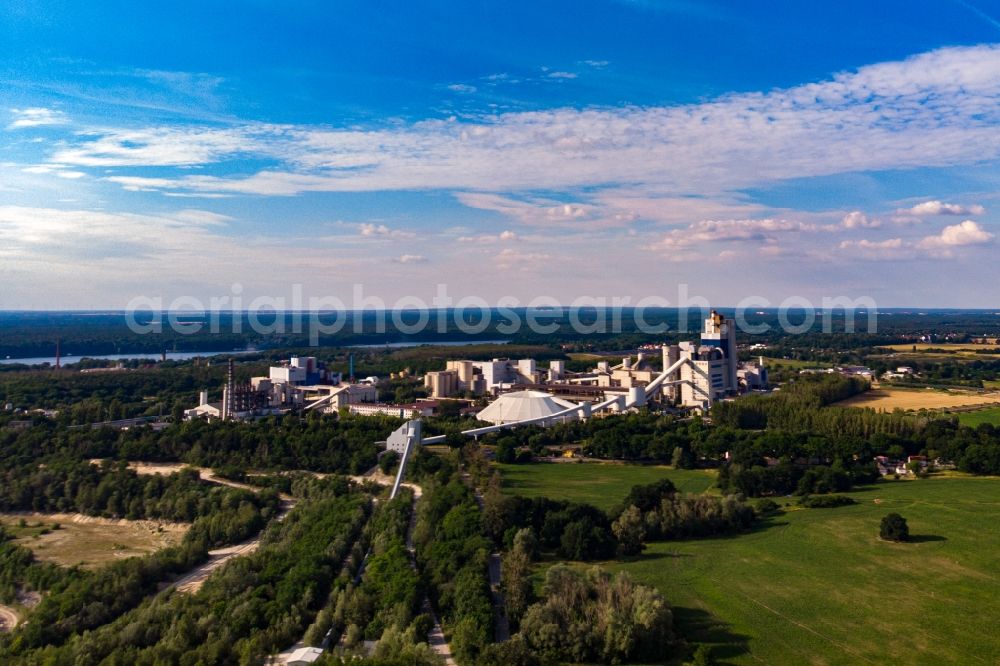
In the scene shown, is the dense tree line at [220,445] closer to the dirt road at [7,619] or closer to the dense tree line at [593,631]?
the dirt road at [7,619]

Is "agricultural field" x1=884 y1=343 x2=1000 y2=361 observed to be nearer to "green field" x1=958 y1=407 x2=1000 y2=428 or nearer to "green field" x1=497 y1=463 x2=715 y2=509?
"green field" x1=958 y1=407 x2=1000 y2=428

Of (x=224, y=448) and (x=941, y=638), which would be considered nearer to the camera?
(x=941, y=638)

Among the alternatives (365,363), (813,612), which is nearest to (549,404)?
(813,612)

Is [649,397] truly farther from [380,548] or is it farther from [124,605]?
[124,605]

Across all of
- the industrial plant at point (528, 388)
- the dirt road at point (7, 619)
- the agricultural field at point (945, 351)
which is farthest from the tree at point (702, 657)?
the agricultural field at point (945, 351)

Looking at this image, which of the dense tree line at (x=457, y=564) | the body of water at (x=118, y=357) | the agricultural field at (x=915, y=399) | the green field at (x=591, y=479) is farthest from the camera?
the body of water at (x=118, y=357)

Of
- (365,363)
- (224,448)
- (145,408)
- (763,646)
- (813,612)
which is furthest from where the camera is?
(365,363)
